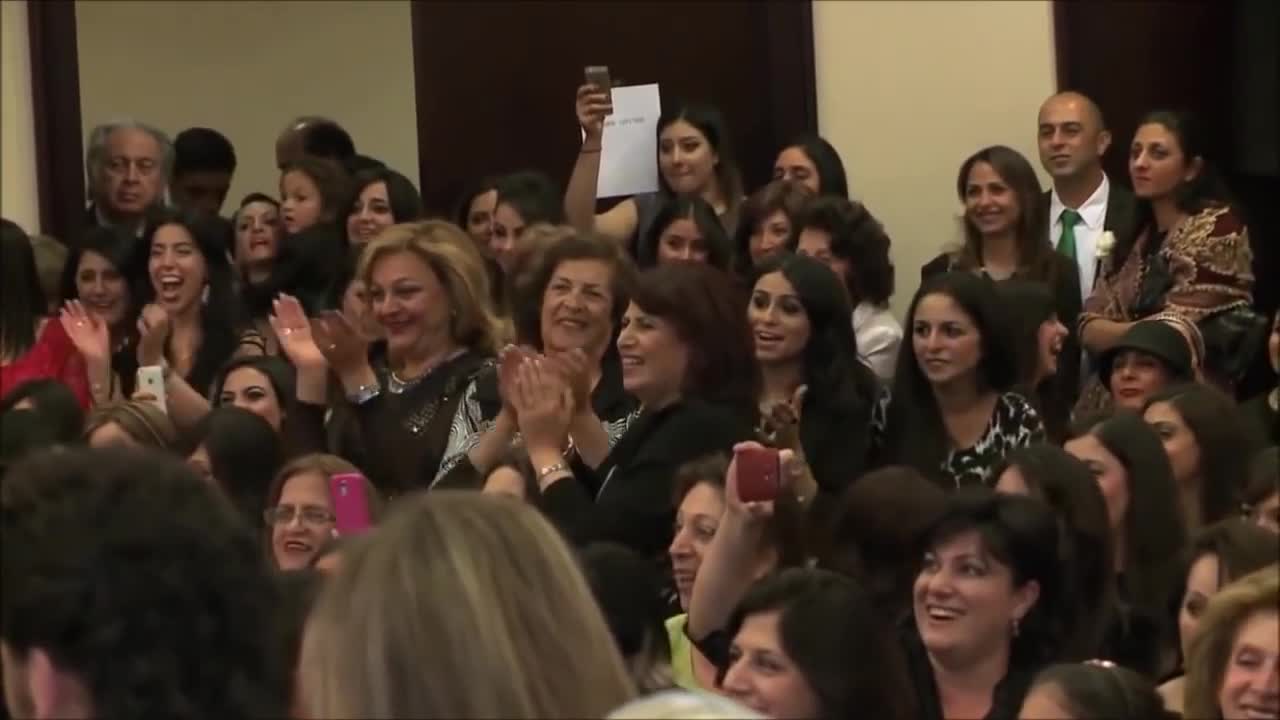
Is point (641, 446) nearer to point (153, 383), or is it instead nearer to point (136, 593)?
point (153, 383)

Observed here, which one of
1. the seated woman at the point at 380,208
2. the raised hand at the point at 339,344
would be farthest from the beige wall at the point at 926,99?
the raised hand at the point at 339,344

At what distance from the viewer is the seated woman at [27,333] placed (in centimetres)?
549

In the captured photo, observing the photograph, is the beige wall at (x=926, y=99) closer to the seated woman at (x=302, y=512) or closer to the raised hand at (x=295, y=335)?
the raised hand at (x=295, y=335)

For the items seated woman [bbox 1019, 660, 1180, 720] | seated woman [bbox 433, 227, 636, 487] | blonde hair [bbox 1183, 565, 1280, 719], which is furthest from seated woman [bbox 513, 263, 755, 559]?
blonde hair [bbox 1183, 565, 1280, 719]

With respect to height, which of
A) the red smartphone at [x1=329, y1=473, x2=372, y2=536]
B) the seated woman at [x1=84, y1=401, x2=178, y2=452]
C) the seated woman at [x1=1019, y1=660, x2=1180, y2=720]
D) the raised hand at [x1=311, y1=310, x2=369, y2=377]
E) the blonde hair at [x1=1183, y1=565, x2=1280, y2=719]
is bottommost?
the seated woman at [x1=1019, y1=660, x2=1180, y2=720]

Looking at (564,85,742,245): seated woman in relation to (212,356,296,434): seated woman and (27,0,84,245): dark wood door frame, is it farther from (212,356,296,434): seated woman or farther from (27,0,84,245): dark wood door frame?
(27,0,84,245): dark wood door frame

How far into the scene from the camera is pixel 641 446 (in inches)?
174

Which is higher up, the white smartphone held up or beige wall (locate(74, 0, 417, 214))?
beige wall (locate(74, 0, 417, 214))

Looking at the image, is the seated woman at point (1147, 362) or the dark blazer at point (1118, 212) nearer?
the seated woman at point (1147, 362)

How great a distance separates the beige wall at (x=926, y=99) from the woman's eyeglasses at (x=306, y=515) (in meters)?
2.86

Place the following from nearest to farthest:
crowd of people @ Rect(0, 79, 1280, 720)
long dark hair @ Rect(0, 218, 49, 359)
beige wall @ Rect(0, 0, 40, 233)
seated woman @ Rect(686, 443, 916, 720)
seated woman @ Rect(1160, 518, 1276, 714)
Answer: crowd of people @ Rect(0, 79, 1280, 720) → seated woman @ Rect(686, 443, 916, 720) → seated woman @ Rect(1160, 518, 1276, 714) → long dark hair @ Rect(0, 218, 49, 359) → beige wall @ Rect(0, 0, 40, 233)

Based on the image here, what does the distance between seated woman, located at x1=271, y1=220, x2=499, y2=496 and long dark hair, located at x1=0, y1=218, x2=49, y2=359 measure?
731mm

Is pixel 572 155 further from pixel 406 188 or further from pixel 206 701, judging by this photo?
pixel 206 701

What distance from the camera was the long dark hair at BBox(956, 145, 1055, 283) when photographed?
18.9 feet
